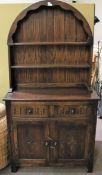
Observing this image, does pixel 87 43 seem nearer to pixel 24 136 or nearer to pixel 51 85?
pixel 51 85

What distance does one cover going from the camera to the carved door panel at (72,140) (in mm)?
2051

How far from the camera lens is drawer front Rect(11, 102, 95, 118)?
1976 millimetres

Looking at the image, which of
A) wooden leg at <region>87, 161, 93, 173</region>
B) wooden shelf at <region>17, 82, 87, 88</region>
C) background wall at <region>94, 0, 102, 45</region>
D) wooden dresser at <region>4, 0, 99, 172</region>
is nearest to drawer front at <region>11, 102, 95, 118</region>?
wooden dresser at <region>4, 0, 99, 172</region>

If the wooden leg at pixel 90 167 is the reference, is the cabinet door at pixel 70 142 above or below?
above

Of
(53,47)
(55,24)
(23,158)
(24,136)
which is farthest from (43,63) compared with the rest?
(23,158)

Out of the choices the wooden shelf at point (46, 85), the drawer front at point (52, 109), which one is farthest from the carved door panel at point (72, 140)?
the wooden shelf at point (46, 85)

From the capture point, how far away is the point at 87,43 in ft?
6.81

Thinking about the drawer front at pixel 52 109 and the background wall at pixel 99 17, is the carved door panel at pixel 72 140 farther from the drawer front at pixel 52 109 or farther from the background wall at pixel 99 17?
the background wall at pixel 99 17

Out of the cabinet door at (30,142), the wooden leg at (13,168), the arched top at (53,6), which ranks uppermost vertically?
the arched top at (53,6)

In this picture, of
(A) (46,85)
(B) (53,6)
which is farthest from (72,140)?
(B) (53,6)

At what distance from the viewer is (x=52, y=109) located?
6.51ft

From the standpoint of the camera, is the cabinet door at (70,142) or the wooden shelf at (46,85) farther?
the wooden shelf at (46,85)

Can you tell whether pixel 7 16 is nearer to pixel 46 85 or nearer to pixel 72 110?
pixel 46 85

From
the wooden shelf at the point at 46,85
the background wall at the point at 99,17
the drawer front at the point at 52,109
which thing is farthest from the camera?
the background wall at the point at 99,17
